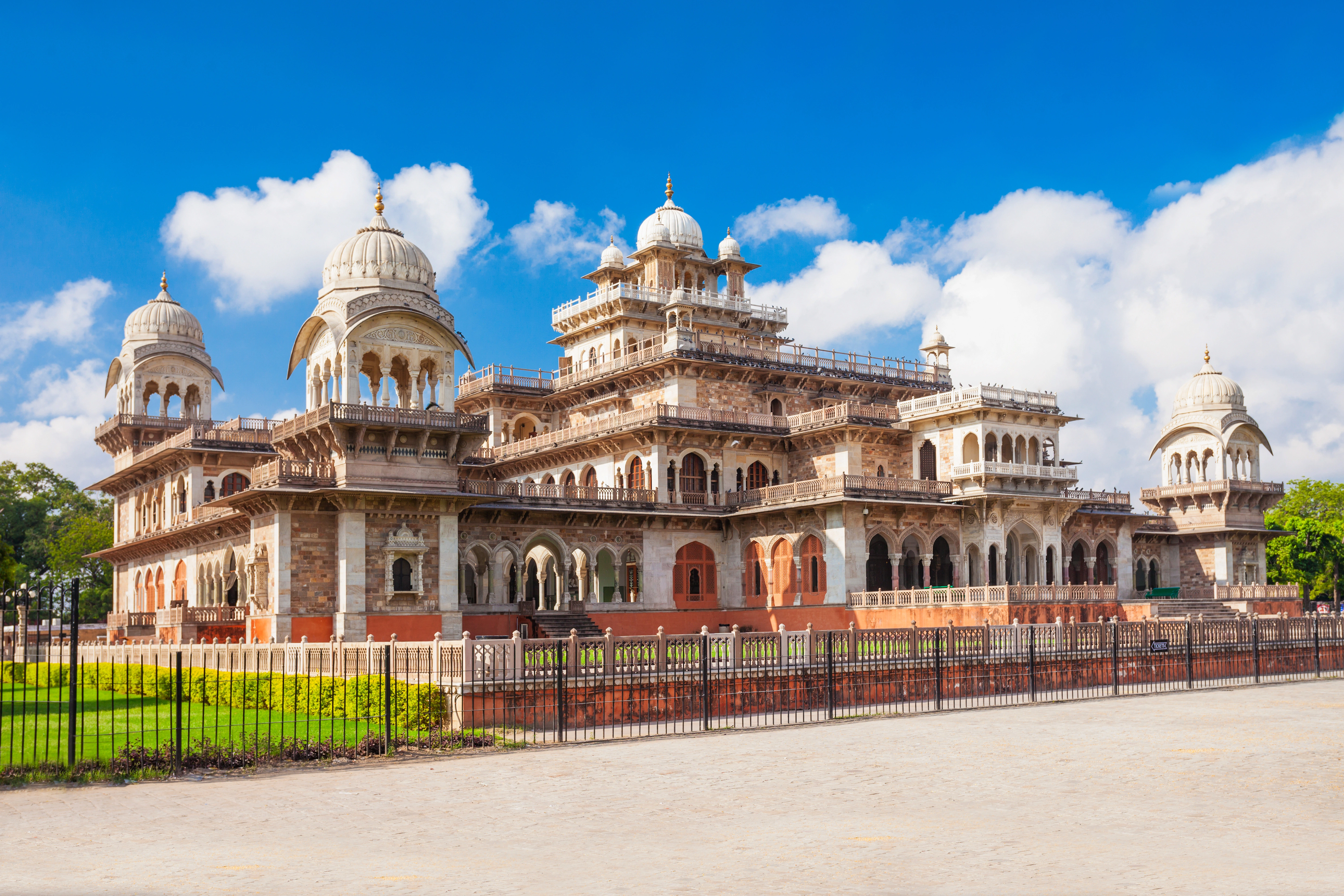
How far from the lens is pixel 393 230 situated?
36844mm

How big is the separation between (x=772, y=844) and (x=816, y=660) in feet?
42.1

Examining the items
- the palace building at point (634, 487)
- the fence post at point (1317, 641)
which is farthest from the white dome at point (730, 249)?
the fence post at point (1317, 641)

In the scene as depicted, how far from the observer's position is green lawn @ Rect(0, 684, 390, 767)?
1595 cm

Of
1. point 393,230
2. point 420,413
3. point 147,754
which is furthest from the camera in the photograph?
point 393,230

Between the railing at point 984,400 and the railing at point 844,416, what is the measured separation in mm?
549

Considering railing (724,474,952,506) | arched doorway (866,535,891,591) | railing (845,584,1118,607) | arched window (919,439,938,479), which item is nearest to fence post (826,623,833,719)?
A: railing (845,584,1118,607)

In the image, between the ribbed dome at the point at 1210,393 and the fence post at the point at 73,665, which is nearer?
the fence post at the point at 73,665

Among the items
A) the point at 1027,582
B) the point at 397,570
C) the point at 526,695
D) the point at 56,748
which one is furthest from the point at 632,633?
the point at 56,748

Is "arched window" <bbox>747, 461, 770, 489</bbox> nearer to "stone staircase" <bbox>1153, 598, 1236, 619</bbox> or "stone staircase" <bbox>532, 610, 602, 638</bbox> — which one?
"stone staircase" <bbox>532, 610, 602, 638</bbox>

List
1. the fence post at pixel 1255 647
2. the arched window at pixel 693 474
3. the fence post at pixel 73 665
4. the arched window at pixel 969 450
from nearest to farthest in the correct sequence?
1. the fence post at pixel 73 665
2. the fence post at pixel 1255 647
3. the arched window at pixel 969 450
4. the arched window at pixel 693 474

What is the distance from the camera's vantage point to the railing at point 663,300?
175 feet

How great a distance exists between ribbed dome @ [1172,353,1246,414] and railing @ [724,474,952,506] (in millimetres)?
18089

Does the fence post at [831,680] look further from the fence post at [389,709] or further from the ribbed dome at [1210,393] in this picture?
the ribbed dome at [1210,393]

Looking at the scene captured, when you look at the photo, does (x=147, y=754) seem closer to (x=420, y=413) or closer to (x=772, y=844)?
(x=772, y=844)
